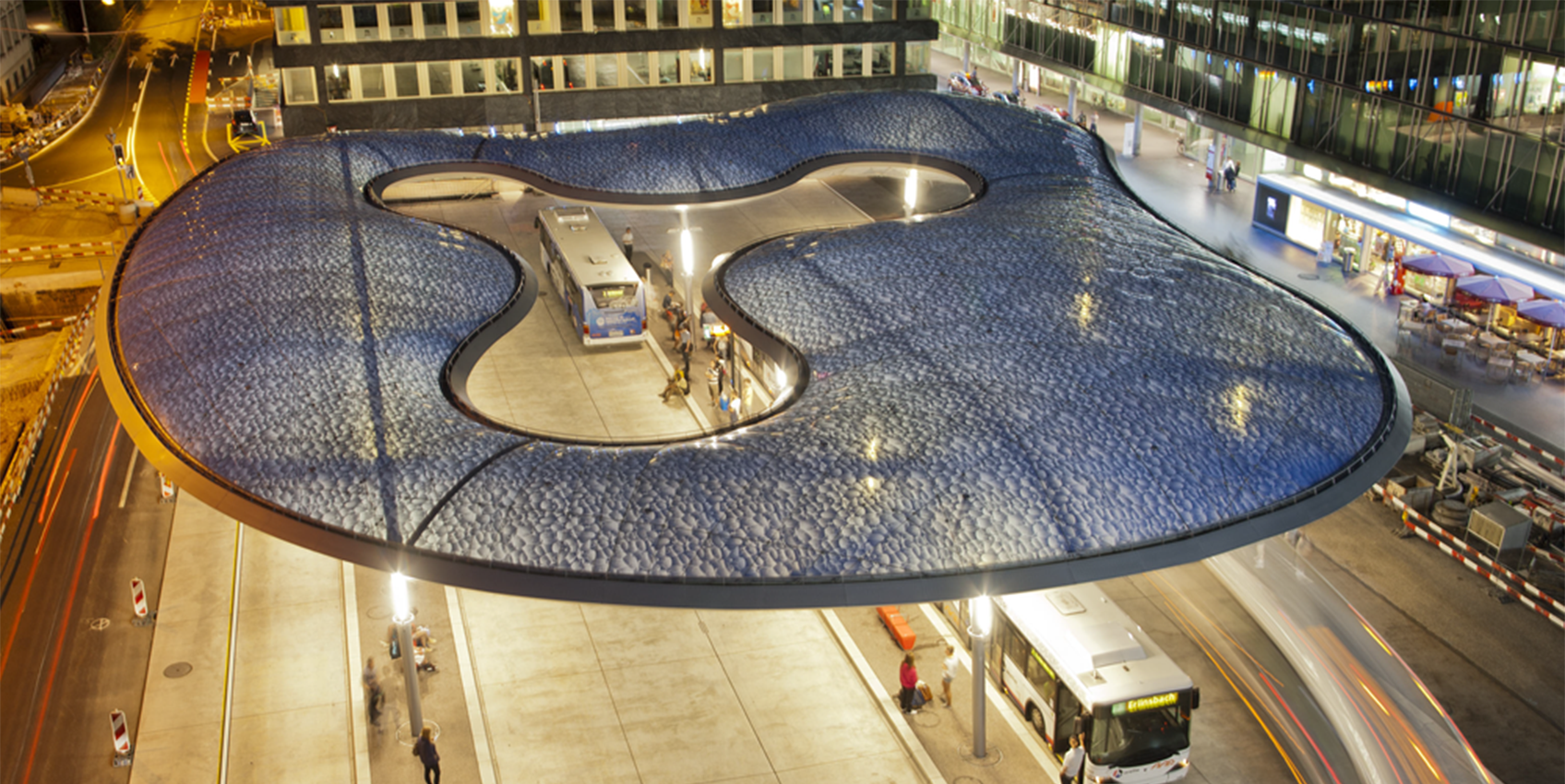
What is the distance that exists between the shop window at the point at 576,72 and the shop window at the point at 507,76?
2429 millimetres

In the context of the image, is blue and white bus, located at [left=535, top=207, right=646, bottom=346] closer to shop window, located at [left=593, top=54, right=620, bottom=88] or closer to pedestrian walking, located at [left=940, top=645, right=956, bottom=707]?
shop window, located at [left=593, top=54, right=620, bottom=88]

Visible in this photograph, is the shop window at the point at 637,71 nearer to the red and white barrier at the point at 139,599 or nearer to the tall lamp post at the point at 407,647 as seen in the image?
the red and white barrier at the point at 139,599

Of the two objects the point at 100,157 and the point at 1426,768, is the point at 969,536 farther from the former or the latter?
the point at 100,157

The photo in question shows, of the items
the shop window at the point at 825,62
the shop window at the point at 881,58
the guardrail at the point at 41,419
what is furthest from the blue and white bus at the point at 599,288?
the shop window at the point at 881,58

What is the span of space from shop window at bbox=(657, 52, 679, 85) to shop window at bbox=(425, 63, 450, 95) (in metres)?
10.1

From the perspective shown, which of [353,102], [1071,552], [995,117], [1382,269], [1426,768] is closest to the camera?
[1071,552]

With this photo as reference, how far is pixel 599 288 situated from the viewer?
4400 cm

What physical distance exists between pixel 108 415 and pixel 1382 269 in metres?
45.7

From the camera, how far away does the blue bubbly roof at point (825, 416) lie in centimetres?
2173

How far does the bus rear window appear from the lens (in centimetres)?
4406

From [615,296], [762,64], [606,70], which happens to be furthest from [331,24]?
[615,296]

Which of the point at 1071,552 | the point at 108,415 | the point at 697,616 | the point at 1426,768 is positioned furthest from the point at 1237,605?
the point at 108,415

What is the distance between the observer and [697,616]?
29.7 meters

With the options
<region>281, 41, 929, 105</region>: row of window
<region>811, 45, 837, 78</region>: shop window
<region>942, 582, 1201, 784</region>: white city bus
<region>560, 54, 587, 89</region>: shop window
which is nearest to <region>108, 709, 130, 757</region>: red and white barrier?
<region>942, 582, 1201, 784</region>: white city bus
